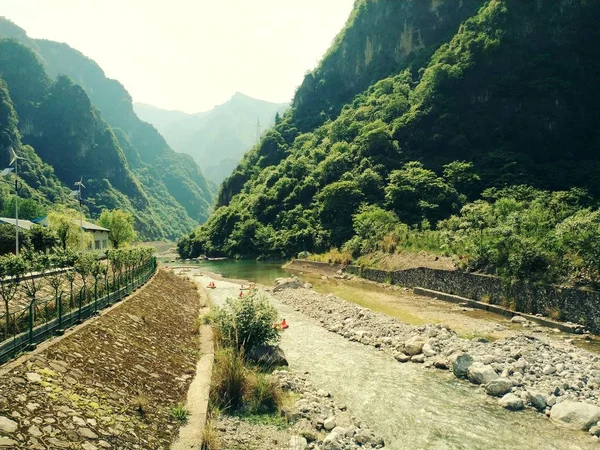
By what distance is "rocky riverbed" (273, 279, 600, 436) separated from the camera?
43.0 ft

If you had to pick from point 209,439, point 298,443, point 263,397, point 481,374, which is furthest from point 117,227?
point 298,443

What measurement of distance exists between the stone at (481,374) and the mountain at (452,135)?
54.4m

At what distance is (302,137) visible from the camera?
151 meters

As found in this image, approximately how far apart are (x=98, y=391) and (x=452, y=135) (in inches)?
3892

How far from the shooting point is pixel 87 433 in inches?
307

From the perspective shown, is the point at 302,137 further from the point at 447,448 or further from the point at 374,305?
the point at 447,448

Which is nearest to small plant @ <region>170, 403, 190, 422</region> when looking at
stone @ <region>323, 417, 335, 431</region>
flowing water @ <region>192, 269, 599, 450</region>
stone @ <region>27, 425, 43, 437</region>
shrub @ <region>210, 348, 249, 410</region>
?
shrub @ <region>210, 348, 249, 410</region>

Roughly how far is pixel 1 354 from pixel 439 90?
108756mm

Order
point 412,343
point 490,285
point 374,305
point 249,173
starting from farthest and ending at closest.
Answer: point 249,173 < point 374,305 < point 490,285 < point 412,343

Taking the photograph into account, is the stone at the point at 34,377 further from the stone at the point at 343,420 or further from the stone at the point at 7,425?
the stone at the point at 343,420

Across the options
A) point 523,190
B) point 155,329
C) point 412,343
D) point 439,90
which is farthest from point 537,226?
point 439,90

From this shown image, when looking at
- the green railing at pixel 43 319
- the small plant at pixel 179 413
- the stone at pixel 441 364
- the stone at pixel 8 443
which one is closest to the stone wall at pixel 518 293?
the stone at pixel 441 364

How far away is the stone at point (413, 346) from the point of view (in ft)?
62.3

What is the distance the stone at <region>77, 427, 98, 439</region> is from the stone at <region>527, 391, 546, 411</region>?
1314 centimetres
